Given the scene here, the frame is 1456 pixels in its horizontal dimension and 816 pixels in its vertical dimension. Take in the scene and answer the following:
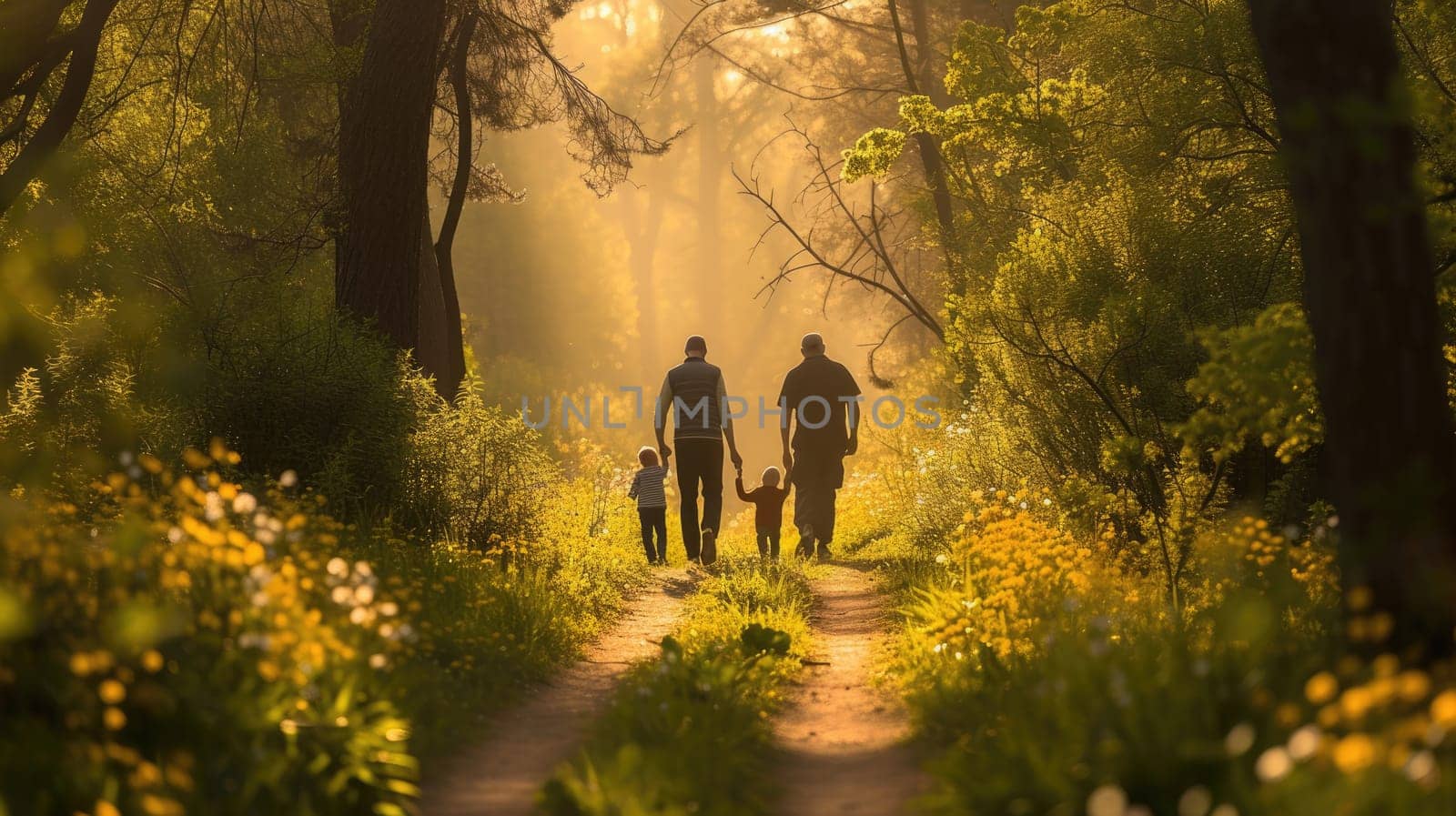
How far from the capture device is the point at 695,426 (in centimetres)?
1293

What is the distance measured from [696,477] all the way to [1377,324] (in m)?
8.93

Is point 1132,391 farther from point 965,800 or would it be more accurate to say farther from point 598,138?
point 598,138

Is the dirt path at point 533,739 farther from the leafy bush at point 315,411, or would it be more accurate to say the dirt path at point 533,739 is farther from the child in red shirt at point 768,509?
the child in red shirt at point 768,509

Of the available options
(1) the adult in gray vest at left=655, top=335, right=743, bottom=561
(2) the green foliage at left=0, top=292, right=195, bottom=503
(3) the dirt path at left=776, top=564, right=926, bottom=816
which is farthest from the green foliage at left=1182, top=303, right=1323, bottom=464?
(2) the green foliage at left=0, top=292, right=195, bottom=503

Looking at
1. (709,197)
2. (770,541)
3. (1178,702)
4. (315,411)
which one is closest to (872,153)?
(770,541)

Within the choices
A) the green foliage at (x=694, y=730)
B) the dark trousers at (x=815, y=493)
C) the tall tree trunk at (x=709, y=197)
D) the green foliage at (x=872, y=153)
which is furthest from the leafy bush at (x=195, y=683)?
the tall tree trunk at (x=709, y=197)

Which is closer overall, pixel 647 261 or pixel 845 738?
pixel 845 738

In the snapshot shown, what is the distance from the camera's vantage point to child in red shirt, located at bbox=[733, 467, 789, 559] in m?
13.6

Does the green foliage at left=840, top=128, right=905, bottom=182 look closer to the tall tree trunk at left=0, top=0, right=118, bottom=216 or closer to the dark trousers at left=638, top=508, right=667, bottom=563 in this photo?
the dark trousers at left=638, top=508, right=667, bottom=563

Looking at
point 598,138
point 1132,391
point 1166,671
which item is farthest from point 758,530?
point 1166,671

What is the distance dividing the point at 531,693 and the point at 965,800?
3.81 meters

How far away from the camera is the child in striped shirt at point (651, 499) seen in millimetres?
13766

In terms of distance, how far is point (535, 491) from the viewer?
11.5m

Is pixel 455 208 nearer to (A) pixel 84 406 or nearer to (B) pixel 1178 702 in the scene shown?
(A) pixel 84 406
